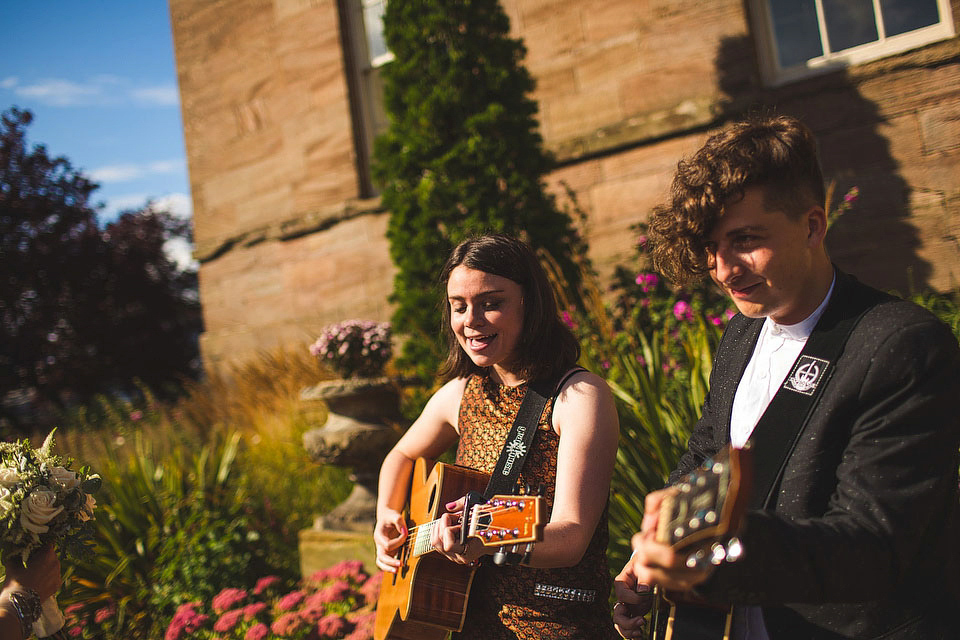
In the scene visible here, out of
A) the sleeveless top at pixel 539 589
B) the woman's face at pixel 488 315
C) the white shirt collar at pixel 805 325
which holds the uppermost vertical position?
the woman's face at pixel 488 315

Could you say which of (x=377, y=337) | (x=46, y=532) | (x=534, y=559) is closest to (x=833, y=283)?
(x=534, y=559)

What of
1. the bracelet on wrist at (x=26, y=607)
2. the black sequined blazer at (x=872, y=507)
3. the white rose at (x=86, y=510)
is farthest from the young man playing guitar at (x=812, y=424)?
the white rose at (x=86, y=510)

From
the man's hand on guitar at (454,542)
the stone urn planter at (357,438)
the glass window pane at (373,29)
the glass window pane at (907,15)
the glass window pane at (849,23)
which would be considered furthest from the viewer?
the glass window pane at (373,29)

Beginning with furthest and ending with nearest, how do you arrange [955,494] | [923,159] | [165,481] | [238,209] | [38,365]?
[38,365] < [238,209] < [923,159] < [165,481] < [955,494]

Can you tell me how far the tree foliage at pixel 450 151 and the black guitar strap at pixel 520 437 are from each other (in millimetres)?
2808

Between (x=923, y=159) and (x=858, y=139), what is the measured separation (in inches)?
17.8

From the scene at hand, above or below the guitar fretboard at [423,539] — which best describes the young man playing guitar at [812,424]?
above

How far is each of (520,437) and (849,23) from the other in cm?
510

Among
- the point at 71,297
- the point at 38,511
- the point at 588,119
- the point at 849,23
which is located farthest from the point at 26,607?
the point at 71,297

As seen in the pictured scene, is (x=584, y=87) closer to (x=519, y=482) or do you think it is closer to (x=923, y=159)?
(x=923, y=159)

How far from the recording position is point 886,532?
1.16m

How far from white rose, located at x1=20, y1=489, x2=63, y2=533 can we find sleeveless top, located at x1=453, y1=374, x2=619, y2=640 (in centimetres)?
129

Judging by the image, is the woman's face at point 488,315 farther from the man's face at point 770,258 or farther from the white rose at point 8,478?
the white rose at point 8,478

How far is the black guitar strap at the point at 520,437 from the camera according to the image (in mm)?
1989
